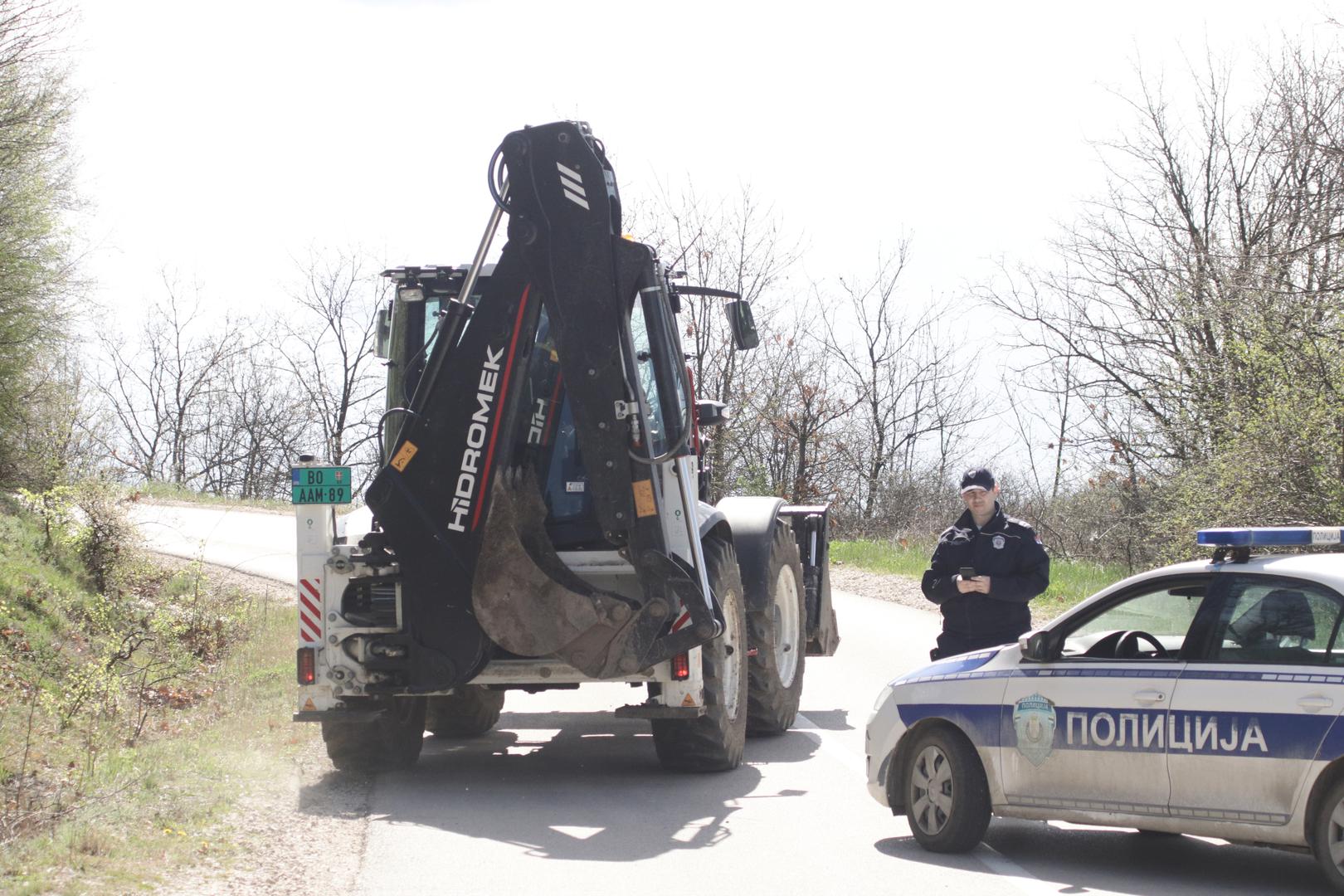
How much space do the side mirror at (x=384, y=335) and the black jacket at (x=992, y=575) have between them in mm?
4068

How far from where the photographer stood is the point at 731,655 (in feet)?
32.1

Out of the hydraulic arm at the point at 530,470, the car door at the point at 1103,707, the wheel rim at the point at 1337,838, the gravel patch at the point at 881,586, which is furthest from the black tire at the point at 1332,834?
the gravel patch at the point at 881,586

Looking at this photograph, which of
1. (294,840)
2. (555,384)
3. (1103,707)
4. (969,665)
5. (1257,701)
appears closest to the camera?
(1257,701)

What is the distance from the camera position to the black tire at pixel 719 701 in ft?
30.8

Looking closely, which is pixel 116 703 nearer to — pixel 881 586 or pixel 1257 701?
pixel 1257 701

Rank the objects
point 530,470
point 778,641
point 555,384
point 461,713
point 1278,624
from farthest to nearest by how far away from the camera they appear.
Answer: point 778,641 < point 461,713 < point 555,384 < point 530,470 < point 1278,624

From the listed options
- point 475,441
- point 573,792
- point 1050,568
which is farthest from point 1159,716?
point 1050,568

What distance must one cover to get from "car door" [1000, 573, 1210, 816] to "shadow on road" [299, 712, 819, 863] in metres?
1.74

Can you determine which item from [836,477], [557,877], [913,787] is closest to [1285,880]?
[913,787]

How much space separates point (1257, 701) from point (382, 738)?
18.7 feet

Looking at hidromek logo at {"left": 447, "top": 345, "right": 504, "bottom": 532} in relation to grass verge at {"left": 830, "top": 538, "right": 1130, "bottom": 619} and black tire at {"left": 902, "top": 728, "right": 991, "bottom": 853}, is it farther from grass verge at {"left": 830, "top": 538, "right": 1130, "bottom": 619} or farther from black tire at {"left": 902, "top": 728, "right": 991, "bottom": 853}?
grass verge at {"left": 830, "top": 538, "right": 1130, "bottom": 619}

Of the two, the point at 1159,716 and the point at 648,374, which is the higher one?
the point at 648,374

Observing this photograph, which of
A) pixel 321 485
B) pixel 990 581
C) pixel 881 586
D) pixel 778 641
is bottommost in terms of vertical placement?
pixel 881 586

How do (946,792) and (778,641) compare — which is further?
(778,641)
